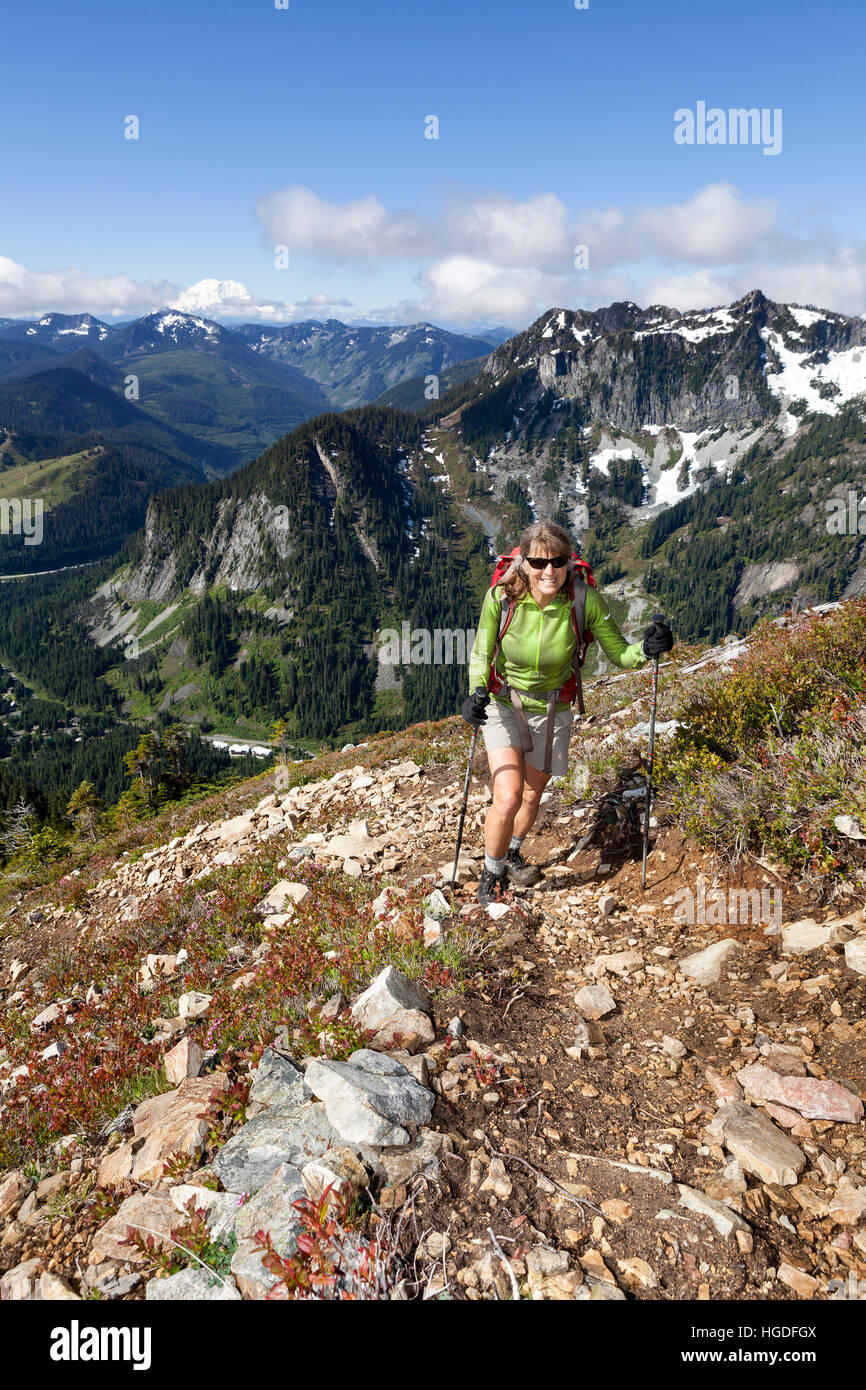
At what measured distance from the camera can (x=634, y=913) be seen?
6652mm

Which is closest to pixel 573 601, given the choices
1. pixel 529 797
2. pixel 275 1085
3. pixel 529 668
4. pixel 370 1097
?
pixel 529 668

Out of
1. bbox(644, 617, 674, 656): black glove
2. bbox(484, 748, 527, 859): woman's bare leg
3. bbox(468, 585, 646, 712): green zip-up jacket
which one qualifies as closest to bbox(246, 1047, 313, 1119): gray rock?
bbox(484, 748, 527, 859): woman's bare leg

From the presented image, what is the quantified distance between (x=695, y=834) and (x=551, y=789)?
10.2 feet

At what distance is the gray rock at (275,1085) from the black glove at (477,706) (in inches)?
131


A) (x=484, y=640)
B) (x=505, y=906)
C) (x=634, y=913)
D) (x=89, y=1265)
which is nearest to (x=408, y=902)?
(x=505, y=906)

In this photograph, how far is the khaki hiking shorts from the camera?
6.73 metres

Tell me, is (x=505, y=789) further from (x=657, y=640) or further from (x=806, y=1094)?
(x=806, y=1094)

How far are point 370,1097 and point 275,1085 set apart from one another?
967 millimetres

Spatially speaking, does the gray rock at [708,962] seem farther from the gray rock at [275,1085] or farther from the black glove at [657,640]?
the gray rock at [275,1085]

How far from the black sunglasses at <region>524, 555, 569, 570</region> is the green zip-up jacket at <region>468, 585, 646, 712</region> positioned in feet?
0.98

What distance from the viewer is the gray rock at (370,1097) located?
3889 millimetres

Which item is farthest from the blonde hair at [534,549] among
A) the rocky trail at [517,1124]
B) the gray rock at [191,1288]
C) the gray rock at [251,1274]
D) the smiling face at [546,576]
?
the gray rock at [191,1288]

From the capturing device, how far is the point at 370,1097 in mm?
4066

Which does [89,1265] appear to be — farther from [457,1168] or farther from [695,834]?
[695,834]
